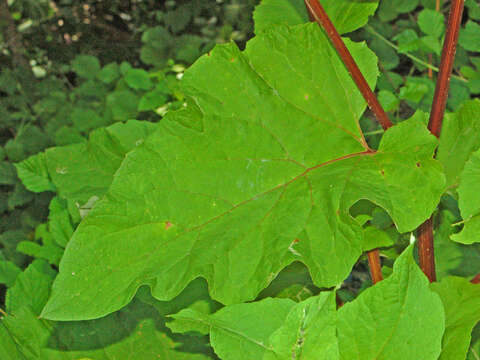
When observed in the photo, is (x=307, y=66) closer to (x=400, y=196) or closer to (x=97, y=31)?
(x=400, y=196)

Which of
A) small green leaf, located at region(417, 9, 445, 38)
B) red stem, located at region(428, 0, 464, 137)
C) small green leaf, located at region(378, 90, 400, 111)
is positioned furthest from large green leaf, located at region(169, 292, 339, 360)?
small green leaf, located at region(417, 9, 445, 38)

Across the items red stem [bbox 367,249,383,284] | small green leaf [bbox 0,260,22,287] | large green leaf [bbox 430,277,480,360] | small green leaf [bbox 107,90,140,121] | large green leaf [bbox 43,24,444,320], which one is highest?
large green leaf [bbox 43,24,444,320]

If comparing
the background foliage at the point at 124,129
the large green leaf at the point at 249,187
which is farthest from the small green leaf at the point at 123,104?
the large green leaf at the point at 249,187

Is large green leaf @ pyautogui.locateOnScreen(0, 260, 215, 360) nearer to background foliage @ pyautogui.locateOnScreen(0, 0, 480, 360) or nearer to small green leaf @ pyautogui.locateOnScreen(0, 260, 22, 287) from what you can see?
background foliage @ pyautogui.locateOnScreen(0, 0, 480, 360)

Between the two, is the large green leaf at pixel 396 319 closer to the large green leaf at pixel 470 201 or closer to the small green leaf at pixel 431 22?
the large green leaf at pixel 470 201

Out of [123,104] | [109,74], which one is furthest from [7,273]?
[109,74]

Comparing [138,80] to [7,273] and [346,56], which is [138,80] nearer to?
[7,273]
